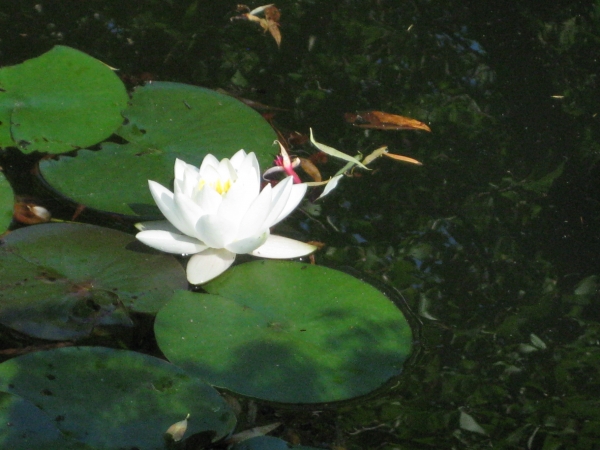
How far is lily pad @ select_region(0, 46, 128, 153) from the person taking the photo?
7.84 ft

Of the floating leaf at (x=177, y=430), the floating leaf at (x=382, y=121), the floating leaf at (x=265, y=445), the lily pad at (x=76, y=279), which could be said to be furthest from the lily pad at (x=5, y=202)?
the floating leaf at (x=382, y=121)

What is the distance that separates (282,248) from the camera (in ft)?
6.86

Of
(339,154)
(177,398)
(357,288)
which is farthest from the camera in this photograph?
(339,154)

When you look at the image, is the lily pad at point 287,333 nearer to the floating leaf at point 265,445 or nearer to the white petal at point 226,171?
the floating leaf at point 265,445

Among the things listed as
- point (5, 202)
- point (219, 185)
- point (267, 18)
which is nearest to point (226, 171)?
point (219, 185)

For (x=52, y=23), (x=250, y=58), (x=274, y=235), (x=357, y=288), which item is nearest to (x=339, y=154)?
(x=274, y=235)

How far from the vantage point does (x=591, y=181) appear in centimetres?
262

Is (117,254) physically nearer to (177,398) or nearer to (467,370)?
(177,398)

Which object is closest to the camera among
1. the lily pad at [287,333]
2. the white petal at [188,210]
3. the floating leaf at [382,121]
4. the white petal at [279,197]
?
the lily pad at [287,333]

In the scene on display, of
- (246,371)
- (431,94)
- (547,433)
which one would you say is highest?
(431,94)

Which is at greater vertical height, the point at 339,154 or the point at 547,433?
the point at 339,154

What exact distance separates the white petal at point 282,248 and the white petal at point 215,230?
0.14 metres

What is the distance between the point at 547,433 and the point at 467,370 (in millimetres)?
280

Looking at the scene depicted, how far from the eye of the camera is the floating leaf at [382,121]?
114 inches
